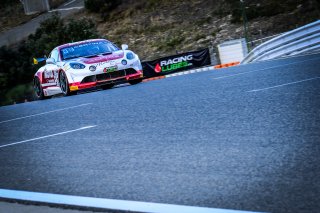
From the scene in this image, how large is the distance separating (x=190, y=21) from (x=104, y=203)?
45612mm

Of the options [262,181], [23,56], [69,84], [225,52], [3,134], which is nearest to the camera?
[262,181]

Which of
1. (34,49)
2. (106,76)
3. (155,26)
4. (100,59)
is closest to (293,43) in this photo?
(106,76)

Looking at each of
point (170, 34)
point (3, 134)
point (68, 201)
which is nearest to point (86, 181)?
point (68, 201)

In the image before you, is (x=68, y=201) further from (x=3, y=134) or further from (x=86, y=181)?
(x=3, y=134)

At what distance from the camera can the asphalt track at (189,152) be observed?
3.89 meters

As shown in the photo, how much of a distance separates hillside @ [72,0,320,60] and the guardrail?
1758 centimetres

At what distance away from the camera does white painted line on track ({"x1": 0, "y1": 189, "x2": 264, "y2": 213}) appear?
11.7 feet

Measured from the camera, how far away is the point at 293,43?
21.2 m

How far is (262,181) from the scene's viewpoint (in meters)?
3.97

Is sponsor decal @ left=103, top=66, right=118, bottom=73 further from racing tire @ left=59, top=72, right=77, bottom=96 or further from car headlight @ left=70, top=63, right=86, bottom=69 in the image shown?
racing tire @ left=59, top=72, right=77, bottom=96

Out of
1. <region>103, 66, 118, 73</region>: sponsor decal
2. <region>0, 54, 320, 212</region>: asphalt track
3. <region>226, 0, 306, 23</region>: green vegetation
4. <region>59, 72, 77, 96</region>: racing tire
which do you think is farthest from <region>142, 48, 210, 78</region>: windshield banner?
<region>0, 54, 320, 212</region>: asphalt track

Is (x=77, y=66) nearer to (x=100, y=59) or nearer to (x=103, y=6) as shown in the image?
(x=100, y=59)

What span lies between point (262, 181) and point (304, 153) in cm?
67

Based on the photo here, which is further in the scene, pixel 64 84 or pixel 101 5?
pixel 101 5
